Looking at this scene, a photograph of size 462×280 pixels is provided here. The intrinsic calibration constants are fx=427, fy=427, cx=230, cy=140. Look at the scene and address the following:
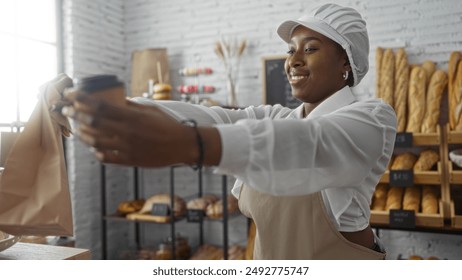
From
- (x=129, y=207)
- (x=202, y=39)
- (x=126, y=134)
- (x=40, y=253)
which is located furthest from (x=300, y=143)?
(x=202, y=39)

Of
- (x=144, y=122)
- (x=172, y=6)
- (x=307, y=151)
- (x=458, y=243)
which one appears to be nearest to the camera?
(x=144, y=122)

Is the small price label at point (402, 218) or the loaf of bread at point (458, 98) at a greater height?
the loaf of bread at point (458, 98)

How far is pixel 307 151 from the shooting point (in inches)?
25.2

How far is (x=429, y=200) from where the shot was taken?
218 cm

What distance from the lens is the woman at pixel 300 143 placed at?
21.0 inches

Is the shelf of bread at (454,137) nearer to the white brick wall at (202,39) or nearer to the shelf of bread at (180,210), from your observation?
the white brick wall at (202,39)

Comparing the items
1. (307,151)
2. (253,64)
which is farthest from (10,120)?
(307,151)

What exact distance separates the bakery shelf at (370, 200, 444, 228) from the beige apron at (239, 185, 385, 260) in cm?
124

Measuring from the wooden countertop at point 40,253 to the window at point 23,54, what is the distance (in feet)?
4.84

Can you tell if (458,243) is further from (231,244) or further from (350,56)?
(350,56)

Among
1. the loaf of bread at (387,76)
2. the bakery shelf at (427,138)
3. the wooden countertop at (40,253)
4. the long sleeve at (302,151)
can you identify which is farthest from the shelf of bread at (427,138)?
the wooden countertop at (40,253)

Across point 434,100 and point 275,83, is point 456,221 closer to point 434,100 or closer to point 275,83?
point 434,100

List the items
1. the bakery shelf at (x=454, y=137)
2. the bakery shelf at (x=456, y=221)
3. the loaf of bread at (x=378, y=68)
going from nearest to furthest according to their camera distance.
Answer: the bakery shelf at (x=456, y=221) → the bakery shelf at (x=454, y=137) → the loaf of bread at (x=378, y=68)

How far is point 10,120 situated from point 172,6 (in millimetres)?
1413
